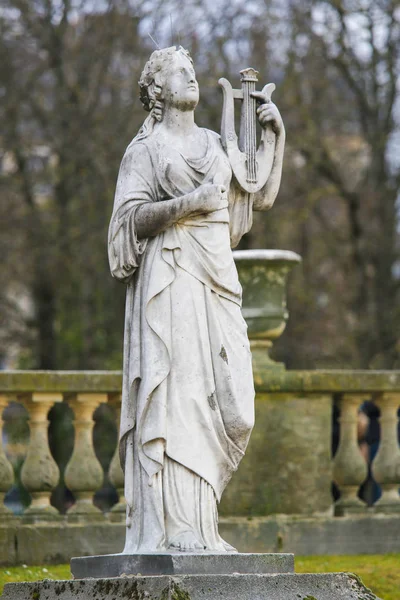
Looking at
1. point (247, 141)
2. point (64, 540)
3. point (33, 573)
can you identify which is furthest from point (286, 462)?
point (247, 141)

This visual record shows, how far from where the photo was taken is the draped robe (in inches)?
298

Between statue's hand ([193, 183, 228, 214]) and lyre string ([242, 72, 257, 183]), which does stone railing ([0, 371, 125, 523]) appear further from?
statue's hand ([193, 183, 228, 214])

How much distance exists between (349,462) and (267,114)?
3.67m

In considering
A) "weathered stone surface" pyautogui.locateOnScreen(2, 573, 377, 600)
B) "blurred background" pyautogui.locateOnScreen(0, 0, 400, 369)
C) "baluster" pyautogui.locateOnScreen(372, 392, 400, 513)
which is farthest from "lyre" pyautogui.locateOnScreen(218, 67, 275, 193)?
"blurred background" pyautogui.locateOnScreen(0, 0, 400, 369)

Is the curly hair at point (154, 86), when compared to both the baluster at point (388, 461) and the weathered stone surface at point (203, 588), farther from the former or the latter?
the baluster at point (388, 461)

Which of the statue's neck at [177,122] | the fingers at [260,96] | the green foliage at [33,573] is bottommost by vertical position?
the green foliage at [33,573]

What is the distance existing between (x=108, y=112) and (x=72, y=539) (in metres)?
14.5

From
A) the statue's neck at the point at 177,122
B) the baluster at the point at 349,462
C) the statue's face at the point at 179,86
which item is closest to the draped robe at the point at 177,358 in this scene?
the statue's neck at the point at 177,122

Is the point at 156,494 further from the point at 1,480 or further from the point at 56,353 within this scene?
the point at 56,353

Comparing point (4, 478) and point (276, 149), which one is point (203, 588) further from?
point (4, 478)

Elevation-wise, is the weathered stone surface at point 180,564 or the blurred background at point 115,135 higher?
the blurred background at point 115,135

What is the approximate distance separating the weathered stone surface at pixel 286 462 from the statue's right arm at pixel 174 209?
346cm

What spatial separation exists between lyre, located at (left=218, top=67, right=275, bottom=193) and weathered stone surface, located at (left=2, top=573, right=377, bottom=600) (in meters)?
2.07

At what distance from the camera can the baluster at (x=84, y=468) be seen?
10656 mm
